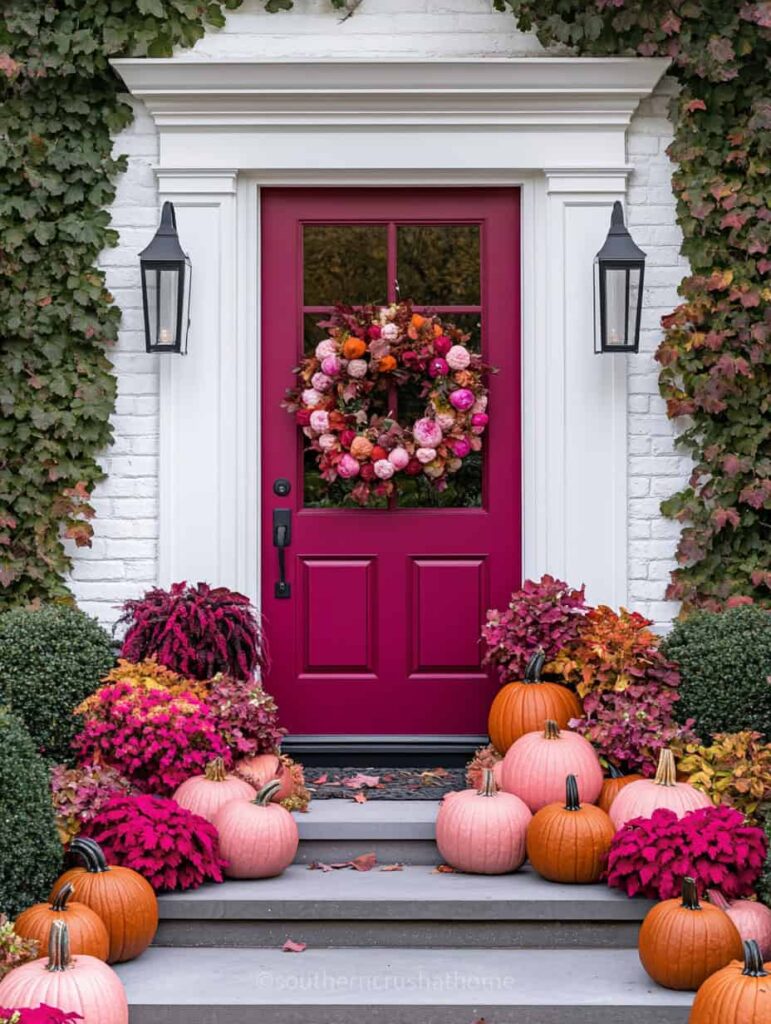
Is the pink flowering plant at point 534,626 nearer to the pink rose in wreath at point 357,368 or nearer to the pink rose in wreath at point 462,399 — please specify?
the pink rose in wreath at point 462,399

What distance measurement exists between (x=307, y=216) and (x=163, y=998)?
315 centimetres

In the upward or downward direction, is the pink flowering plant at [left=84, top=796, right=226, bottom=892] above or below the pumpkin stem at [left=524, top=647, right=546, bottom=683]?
below

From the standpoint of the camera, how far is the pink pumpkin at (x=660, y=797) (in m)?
3.95

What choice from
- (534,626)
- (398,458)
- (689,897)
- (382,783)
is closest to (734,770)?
(689,897)

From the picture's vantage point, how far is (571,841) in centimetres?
386

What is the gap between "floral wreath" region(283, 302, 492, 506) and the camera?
4.96 meters

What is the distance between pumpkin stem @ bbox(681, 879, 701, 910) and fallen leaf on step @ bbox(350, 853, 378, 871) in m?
1.17

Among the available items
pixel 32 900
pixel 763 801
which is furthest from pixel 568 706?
pixel 32 900

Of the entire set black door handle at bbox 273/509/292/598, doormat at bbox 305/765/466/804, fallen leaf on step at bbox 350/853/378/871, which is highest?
black door handle at bbox 273/509/292/598

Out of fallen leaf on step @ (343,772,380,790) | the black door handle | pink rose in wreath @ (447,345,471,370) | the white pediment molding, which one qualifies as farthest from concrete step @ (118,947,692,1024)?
the white pediment molding

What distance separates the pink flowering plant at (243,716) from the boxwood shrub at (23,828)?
0.87 metres

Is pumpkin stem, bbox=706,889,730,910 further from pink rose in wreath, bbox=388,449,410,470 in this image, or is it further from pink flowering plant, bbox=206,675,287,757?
pink rose in wreath, bbox=388,449,410,470

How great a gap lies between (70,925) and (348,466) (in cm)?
221

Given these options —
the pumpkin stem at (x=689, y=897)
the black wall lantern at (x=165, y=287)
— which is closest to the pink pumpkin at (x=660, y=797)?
the pumpkin stem at (x=689, y=897)
